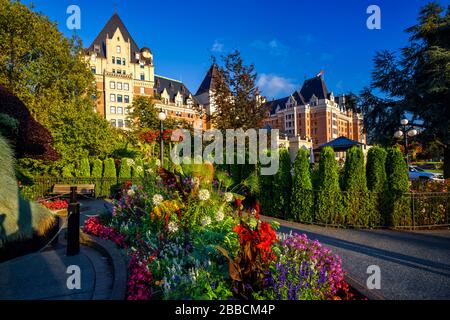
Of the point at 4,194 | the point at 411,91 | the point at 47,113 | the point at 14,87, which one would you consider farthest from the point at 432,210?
the point at 14,87

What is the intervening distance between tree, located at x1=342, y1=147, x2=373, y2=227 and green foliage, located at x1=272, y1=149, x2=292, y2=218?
1793 mm

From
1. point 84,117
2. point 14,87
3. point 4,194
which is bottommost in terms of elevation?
point 4,194

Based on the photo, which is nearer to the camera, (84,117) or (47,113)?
(84,117)

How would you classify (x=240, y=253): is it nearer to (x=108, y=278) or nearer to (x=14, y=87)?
(x=108, y=278)

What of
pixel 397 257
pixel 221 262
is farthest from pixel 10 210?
pixel 397 257

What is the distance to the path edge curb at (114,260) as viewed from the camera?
9.38 ft

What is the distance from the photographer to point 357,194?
7.41 metres

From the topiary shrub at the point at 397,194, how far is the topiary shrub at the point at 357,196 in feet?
1.70

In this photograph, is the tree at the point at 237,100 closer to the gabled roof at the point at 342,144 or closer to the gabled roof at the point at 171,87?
the gabled roof at the point at 342,144

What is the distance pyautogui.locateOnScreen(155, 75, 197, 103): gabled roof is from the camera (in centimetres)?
6206

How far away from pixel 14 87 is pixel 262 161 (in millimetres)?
20696

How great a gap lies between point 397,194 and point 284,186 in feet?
10.7

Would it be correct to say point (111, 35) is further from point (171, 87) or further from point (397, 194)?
point (397, 194)

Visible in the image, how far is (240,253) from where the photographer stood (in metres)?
2.67
